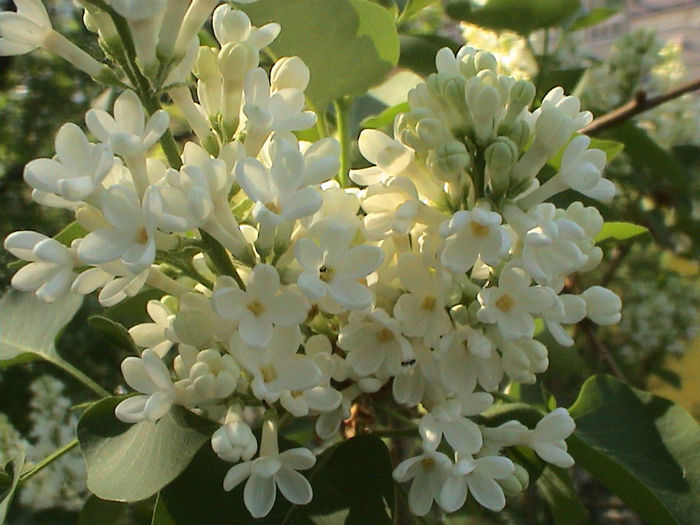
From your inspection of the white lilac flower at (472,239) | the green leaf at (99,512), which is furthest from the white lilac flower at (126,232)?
the green leaf at (99,512)

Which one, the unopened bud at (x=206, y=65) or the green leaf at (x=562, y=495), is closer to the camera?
the unopened bud at (x=206, y=65)

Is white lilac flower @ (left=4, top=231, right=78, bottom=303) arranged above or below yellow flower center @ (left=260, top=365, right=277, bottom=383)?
above

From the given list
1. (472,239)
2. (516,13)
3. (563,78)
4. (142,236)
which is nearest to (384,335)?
(472,239)

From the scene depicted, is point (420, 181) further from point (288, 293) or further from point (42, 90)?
point (42, 90)

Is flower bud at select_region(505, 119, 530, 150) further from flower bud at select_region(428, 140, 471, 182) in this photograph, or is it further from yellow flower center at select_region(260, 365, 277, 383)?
yellow flower center at select_region(260, 365, 277, 383)

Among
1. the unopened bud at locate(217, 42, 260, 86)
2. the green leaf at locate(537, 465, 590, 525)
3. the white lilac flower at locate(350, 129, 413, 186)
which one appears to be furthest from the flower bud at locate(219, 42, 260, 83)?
the green leaf at locate(537, 465, 590, 525)

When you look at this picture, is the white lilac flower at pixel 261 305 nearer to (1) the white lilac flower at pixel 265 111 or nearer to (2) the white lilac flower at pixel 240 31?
(1) the white lilac flower at pixel 265 111
